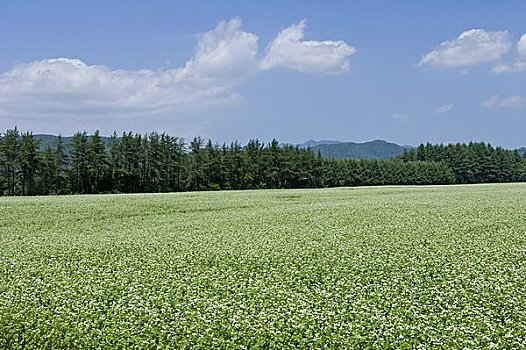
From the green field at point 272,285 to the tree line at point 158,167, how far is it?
238ft

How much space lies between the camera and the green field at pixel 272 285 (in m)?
12.8

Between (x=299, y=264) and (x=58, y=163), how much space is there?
311ft

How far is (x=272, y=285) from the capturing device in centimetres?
1695

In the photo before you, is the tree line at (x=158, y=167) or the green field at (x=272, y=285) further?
the tree line at (x=158, y=167)

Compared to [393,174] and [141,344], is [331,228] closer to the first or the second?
[141,344]

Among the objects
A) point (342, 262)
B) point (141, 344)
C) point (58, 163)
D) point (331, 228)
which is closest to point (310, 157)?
point (58, 163)

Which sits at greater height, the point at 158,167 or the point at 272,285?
the point at 158,167

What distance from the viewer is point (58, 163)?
10400 centimetres

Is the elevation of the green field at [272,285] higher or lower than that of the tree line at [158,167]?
lower

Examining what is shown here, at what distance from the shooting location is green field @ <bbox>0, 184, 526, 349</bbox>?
41.9 feet

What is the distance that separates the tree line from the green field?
7253cm

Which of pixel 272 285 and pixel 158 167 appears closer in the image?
pixel 272 285

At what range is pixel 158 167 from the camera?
361ft

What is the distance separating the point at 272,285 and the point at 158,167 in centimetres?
9604
